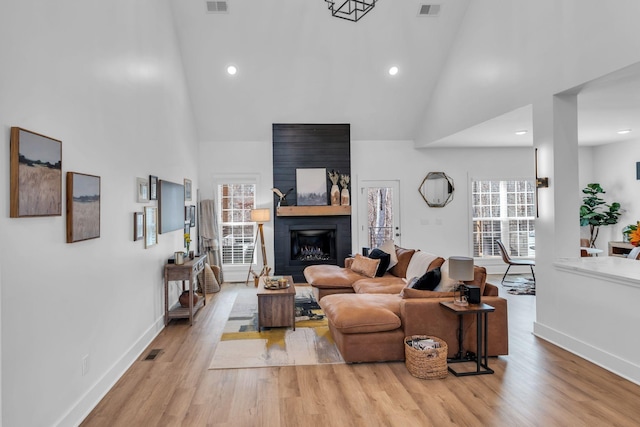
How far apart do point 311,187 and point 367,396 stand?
510 cm

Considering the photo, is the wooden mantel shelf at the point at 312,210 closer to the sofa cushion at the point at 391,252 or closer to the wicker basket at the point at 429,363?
the sofa cushion at the point at 391,252

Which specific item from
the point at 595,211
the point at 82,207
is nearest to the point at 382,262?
the point at 82,207

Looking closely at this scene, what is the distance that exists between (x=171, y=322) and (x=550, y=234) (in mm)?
4453

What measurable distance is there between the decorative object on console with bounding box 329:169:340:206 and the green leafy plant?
15.7 ft

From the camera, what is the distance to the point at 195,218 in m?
7.50

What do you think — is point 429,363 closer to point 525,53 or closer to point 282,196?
point 525,53

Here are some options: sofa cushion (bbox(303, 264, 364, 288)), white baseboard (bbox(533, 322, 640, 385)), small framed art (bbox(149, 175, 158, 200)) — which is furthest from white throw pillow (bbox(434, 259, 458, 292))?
small framed art (bbox(149, 175, 158, 200))

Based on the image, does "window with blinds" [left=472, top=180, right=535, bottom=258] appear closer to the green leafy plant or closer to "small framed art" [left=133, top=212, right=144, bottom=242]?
the green leafy plant

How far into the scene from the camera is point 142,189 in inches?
171

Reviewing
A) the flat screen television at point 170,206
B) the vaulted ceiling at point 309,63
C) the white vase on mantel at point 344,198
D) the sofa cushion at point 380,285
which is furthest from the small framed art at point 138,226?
the white vase on mantel at point 344,198

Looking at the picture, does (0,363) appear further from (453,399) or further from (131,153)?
(453,399)

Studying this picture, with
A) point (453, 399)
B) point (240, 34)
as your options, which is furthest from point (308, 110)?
point (453, 399)

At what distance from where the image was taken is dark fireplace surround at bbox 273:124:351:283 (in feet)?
25.8

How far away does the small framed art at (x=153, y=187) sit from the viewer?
15.2 feet
